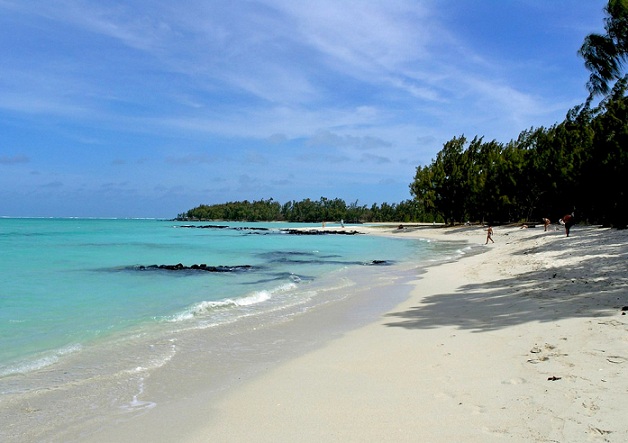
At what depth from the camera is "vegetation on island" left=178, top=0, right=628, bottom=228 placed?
844 inches

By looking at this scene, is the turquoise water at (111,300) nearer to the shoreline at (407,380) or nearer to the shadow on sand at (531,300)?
the shoreline at (407,380)

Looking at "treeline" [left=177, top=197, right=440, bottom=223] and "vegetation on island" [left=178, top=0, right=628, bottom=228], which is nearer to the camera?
"vegetation on island" [left=178, top=0, right=628, bottom=228]

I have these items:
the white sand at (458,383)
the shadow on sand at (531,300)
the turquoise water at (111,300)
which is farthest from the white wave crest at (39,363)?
the shadow on sand at (531,300)

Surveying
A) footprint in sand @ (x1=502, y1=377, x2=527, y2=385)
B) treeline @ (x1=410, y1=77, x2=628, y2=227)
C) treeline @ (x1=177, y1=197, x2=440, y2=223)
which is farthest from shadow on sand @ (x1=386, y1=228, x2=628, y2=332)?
treeline @ (x1=177, y1=197, x2=440, y2=223)

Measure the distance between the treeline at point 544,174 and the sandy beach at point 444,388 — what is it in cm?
2126

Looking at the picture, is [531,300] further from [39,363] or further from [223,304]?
[39,363]

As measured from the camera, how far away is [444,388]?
507 cm

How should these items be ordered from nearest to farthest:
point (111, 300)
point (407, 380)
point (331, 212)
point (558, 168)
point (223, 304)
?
point (407, 380) → point (223, 304) → point (111, 300) → point (558, 168) → point (331, 212)

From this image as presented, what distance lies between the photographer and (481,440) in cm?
375

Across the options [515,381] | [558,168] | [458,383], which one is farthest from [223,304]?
[558,168]

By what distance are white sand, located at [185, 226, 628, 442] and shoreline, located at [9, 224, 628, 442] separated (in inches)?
0.7

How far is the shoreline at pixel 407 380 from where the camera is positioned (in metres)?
4.12

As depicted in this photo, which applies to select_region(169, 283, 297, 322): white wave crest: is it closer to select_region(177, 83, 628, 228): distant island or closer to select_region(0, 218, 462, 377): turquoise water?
select_region(0, 218, 462, 377): turquoise water

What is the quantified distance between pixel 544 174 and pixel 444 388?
5347cm
